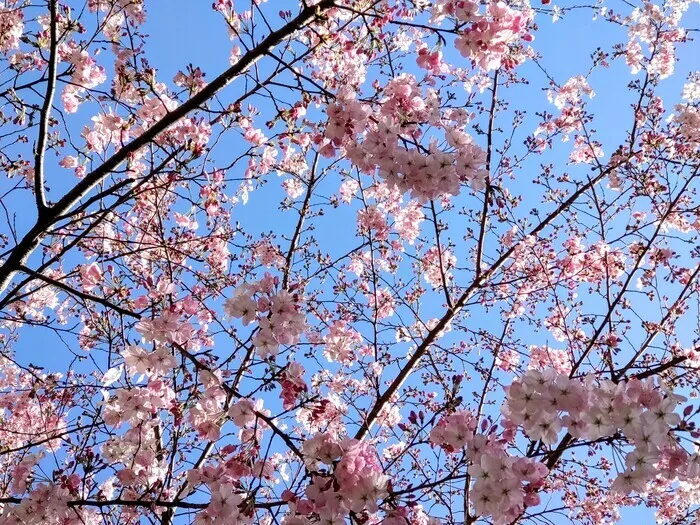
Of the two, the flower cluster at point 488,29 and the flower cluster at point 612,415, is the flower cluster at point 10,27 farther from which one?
the flower cluster at point 612,415

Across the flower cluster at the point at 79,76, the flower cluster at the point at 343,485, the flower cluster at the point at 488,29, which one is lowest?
the flower cluster at the point at 343,485

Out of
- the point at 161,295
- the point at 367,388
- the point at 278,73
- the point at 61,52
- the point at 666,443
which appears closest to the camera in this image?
the point at 666,443

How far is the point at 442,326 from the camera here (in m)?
5.12

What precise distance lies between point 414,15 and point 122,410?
370cm

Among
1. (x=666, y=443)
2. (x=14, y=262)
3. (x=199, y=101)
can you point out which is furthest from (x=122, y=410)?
(x=666, y=443)

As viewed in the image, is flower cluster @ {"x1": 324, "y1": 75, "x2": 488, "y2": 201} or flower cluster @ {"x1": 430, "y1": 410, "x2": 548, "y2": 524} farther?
flower cluster @ {"x1": 324, "y1": 75, "x2": 488, "y2": 201}

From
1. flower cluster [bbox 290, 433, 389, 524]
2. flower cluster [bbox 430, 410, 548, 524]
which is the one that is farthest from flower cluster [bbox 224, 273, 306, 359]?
flower cluster [bbox 430, 410, 548, 524]

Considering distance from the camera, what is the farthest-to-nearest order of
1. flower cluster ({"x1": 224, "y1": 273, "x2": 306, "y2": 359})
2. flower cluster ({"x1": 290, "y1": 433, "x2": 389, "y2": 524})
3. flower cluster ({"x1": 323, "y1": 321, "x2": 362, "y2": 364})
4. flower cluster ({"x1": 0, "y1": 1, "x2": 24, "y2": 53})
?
flower cluster ({"x1": 323, "y1": 321, "x2": 362, "y2": 364})
flower cluster ({"x1": 0, "y1": 1, "x2": 24, "y2": 53})
flower cluster ({"x1": 224, "y1": 273, "x2": 306, "y2": 359})
flower cluster ({"x1": 290, "y1": 433, "x2": 389, "y2": 524})

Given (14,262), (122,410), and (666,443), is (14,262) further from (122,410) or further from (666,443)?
(666,443)

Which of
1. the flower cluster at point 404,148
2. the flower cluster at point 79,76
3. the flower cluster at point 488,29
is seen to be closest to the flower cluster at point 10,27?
the flower cluster at point 79,76

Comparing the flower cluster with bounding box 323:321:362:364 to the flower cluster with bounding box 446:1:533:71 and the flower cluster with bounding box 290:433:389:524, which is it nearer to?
the flower cluster with bounding box 290:433:389:524

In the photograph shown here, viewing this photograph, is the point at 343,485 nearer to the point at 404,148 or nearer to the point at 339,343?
the point at 404,148

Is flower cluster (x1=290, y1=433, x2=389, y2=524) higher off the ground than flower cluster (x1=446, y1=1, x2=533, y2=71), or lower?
lower

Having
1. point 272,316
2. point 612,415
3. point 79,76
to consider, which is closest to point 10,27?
point 79,76
